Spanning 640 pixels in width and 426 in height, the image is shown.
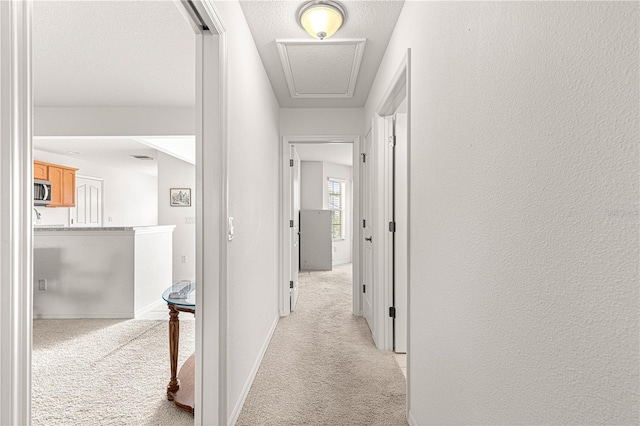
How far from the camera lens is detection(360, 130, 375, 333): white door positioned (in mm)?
3430

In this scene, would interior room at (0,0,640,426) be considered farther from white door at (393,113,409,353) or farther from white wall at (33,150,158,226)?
white wall at (33,150,158,226)

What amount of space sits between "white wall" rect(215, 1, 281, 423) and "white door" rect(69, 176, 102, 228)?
5.75m

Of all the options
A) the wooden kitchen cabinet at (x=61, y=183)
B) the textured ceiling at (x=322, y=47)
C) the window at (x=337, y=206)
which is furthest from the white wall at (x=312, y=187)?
the wooden kitchen cabinet at (x=61, y=183)

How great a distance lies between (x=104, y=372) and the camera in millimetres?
2547

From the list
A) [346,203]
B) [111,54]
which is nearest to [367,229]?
[111,54]

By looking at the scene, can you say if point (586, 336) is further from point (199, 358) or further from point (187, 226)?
point (187, 226)

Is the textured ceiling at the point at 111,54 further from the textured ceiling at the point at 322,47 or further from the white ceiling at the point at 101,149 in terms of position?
the white ceiling at the point at 101,149

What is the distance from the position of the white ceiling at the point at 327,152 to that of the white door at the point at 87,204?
444 cm

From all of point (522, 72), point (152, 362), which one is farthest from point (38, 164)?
point (522, 72)

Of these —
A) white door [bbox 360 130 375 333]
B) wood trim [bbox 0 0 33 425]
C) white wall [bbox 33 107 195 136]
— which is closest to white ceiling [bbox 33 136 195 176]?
white wall [bbox 33 107 195 136]

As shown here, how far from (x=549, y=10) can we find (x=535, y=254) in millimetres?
519

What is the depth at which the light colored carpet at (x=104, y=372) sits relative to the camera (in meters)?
2.01

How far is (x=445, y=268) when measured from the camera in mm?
1410

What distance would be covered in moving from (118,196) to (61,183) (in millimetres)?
2008
